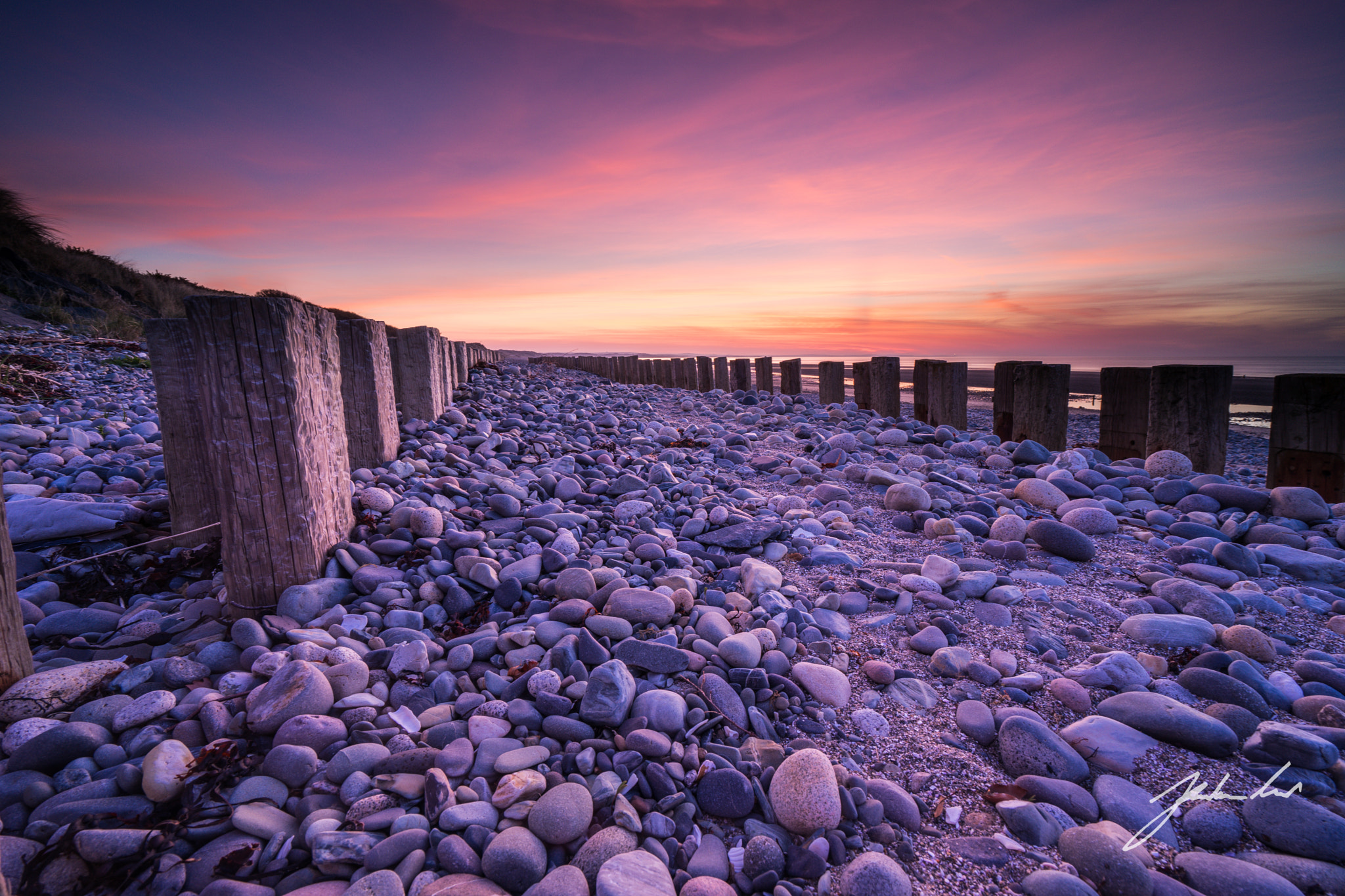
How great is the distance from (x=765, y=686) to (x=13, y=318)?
15732 mm

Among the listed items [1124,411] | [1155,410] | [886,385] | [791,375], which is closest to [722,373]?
[791,375]

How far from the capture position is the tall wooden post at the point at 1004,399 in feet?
19.6

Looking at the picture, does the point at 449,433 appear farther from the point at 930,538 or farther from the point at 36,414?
the point at 930,538

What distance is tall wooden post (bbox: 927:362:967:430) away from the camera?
6848 mm

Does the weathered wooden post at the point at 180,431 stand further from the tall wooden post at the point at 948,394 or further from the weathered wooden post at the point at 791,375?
the weathered wooden post at the point at 791,375

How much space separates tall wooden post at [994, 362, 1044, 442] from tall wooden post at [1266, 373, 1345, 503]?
198 centimetres

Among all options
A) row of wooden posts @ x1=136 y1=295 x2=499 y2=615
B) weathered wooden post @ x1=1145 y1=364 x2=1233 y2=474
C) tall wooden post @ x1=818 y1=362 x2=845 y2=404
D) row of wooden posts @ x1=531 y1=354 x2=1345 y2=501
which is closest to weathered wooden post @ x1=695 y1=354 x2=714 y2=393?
tall wooden post @ x1=818 y1=362 x2=845 y2=404

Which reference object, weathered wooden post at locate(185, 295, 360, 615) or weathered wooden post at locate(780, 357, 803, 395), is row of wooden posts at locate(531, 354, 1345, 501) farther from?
weathered wooden post at locate(185, 295, 360, 615)

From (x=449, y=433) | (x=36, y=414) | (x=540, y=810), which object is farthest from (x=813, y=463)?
(x=36, y=414)

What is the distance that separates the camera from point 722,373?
42.9 feet

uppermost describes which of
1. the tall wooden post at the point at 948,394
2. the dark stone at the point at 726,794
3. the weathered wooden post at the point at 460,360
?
the weathered wooden post at the point at 460,360

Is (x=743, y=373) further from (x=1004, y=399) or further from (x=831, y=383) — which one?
(x=1004, y=399)

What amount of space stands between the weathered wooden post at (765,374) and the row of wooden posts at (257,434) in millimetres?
9384

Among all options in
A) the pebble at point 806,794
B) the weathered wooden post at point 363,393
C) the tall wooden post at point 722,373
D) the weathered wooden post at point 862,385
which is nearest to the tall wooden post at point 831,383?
the weathered wooden post at point 862,385
